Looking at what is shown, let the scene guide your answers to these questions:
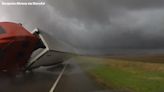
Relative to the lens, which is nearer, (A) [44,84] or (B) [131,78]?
(A) [44,84]

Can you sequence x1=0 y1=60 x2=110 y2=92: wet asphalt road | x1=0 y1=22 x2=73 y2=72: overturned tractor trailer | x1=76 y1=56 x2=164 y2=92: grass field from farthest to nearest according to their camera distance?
x1=0 y1=22 x2=73 y2=72: overturned tractor trailer < x1=76 y1=56 x2=164 y2=92: grass field < x1=0 y1=60 x2=110 y2=92: wet asphalt road

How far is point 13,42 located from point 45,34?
6409 millimetres

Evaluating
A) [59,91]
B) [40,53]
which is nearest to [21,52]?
[40,53]

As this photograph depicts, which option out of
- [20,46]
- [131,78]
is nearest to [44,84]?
[20,46]

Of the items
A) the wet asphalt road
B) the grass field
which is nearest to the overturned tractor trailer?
the wet asphalt road

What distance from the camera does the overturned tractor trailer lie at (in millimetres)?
27656

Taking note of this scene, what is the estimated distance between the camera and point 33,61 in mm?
33594

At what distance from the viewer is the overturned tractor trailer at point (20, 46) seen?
27.7 metres

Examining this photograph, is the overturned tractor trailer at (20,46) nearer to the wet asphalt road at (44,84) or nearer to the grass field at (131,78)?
the wet asphalt road at (44,84)

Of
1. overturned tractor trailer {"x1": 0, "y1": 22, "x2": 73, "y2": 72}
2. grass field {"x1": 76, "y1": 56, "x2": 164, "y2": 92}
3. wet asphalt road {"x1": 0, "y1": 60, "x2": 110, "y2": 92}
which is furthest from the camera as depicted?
overturned tractor trailer {"x1": 0, "y1": 22, "x2": 73, "y2": 72}

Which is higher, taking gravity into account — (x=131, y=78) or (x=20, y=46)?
(x=20, y=46)

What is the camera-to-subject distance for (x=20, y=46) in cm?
2908

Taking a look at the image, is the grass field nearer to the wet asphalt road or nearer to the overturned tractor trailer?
the wet asphalt road

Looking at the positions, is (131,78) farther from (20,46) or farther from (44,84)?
(20,46)
